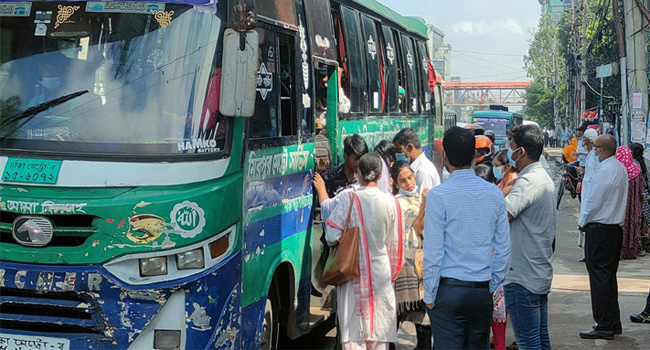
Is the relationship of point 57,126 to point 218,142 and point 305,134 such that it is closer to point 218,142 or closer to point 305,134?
point 218,142

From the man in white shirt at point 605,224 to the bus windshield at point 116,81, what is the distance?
159 inches

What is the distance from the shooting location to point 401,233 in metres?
6.57

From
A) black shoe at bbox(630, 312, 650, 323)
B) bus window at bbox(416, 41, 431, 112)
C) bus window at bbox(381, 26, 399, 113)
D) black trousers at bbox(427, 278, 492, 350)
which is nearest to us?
black trousers at bbox(427, 278, 492, 350)

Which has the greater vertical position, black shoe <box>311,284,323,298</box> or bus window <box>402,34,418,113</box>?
bus window <box>402,34,418,113</box>

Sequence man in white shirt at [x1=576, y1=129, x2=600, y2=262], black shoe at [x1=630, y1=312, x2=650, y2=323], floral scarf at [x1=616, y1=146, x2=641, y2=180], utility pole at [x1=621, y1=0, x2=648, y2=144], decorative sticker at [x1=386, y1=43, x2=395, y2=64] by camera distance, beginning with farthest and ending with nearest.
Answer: utility pole at [x1=621, y1=0, x2=648, y2=144] → floral scarf at [x1=616, y1=146, x2=641, y2=180] → decorative sticker at [x1=386, y1=43, x2=395, y2=64] → black shoe at [x1=630, y1=312, x2=650, y2=323] → man in white shirt at [x1=576, y1=129, x2=600, y2=262]

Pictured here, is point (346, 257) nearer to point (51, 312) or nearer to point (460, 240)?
point (460, 240)

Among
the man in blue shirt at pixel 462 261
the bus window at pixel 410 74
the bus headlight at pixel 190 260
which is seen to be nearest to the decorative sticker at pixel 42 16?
the bus headlight at pixel 190 260

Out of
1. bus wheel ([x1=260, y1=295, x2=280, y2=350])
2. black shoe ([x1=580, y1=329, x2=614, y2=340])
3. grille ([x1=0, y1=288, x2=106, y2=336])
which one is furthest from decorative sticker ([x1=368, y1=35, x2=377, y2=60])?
grille ([x1=0, y1=288, x2=106, y2=336])

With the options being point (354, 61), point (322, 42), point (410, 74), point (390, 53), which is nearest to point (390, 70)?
point (390, 53)

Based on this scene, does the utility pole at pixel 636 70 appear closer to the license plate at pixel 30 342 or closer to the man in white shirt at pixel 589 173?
the man in white shirt at pixel 589 173

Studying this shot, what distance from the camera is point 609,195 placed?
26.0ft

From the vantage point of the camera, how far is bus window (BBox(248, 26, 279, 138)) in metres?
6.13

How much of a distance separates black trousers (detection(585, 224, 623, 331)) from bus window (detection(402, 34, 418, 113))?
5.42m

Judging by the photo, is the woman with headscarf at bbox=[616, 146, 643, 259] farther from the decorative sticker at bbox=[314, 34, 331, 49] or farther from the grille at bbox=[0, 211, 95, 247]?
the grille at bbox=[0, 211, 95, 247]
